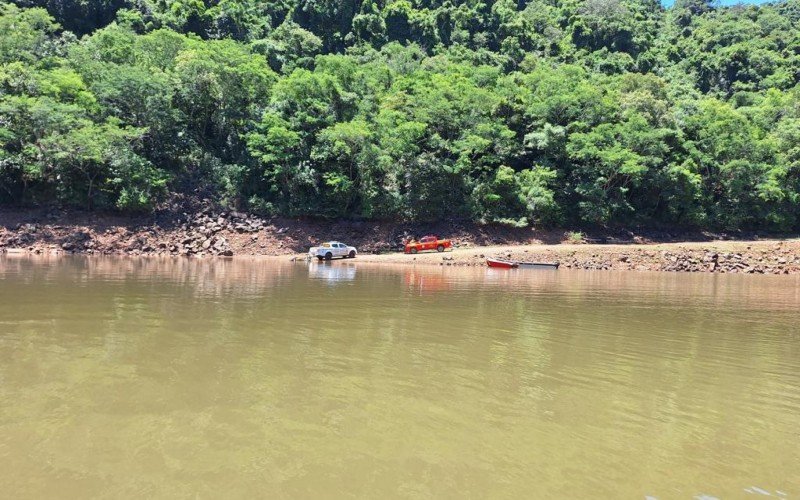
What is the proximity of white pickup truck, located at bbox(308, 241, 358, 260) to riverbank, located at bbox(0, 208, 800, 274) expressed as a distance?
1206 mm

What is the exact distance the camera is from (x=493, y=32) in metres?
93.0

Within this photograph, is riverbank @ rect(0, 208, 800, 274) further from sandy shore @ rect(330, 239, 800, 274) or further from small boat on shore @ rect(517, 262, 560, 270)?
small boat on shore @ rect(517, 262, 560, 270)

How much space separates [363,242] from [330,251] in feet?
20.9

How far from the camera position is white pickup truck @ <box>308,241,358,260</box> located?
36.2 metres

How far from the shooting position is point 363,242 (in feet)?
140

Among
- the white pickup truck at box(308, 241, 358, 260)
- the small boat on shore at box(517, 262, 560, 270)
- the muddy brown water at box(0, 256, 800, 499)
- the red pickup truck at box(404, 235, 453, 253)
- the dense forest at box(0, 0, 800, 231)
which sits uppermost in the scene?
the dense forest at box(0, 0, 800, 231)

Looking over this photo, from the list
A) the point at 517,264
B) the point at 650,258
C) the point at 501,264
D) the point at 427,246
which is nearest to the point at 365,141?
the point at 427,246

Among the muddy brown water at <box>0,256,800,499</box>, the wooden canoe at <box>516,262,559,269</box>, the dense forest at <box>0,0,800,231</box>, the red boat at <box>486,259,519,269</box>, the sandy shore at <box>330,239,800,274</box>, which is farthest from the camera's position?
the dense forest at <box>0,0,800,231</box>

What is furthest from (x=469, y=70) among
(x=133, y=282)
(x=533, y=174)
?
(x=133, y=282)

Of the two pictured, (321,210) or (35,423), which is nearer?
(35,423)

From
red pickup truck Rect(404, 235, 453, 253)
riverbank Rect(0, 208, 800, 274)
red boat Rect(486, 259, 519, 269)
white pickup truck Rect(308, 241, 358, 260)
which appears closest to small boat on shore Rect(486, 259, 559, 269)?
red boat Rect(486, 259, 519, 269)

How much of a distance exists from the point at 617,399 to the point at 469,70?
5793 centimetres

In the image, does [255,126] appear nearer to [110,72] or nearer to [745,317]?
[110,72]

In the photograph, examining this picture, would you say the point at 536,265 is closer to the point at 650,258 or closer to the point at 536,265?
the point at 536,265
